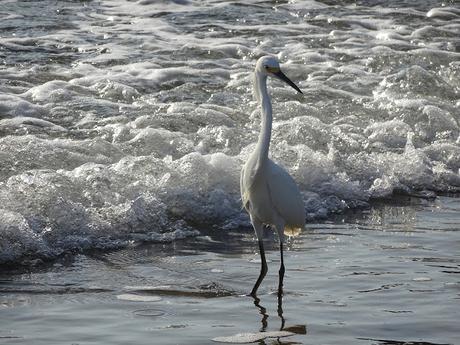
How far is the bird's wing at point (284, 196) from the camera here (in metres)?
6.35

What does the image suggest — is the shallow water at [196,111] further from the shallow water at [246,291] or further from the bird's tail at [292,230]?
the bird's tail at [292,230]

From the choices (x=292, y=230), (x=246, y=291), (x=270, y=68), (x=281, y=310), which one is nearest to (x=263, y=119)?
(x=270, y=68)

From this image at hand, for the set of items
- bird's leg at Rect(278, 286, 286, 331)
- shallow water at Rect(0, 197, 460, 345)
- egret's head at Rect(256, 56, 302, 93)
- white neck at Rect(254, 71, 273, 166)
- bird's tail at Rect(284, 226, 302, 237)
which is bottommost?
bird's leg at Rect(278, 286, 286, 331)

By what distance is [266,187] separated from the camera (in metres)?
6.35

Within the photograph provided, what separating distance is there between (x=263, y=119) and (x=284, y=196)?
528 millimetres

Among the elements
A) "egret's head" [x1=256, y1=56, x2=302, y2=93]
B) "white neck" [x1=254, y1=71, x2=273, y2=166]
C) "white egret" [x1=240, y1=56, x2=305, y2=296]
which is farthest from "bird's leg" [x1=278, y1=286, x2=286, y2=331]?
"egret's head" [x1=256, y1=56, x2=302, y2=93]

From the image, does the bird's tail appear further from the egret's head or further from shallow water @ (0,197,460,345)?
the egret's head

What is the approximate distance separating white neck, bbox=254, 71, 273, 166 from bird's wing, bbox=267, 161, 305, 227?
17cm

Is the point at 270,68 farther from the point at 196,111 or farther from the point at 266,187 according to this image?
the point at 196,111

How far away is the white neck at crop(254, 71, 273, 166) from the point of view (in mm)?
6113

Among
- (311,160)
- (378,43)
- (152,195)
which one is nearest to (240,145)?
(311,160)

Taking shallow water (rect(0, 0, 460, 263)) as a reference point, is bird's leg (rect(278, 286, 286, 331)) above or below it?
below

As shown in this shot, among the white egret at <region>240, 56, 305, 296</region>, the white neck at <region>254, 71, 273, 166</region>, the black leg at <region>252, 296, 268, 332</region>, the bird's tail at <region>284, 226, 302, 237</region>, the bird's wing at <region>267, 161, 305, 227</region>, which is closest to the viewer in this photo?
the black leg at <region>252, 296, 268, 332</region>

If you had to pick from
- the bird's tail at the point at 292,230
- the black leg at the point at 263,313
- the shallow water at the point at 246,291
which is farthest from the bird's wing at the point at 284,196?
the black leg at the point at 263,313
